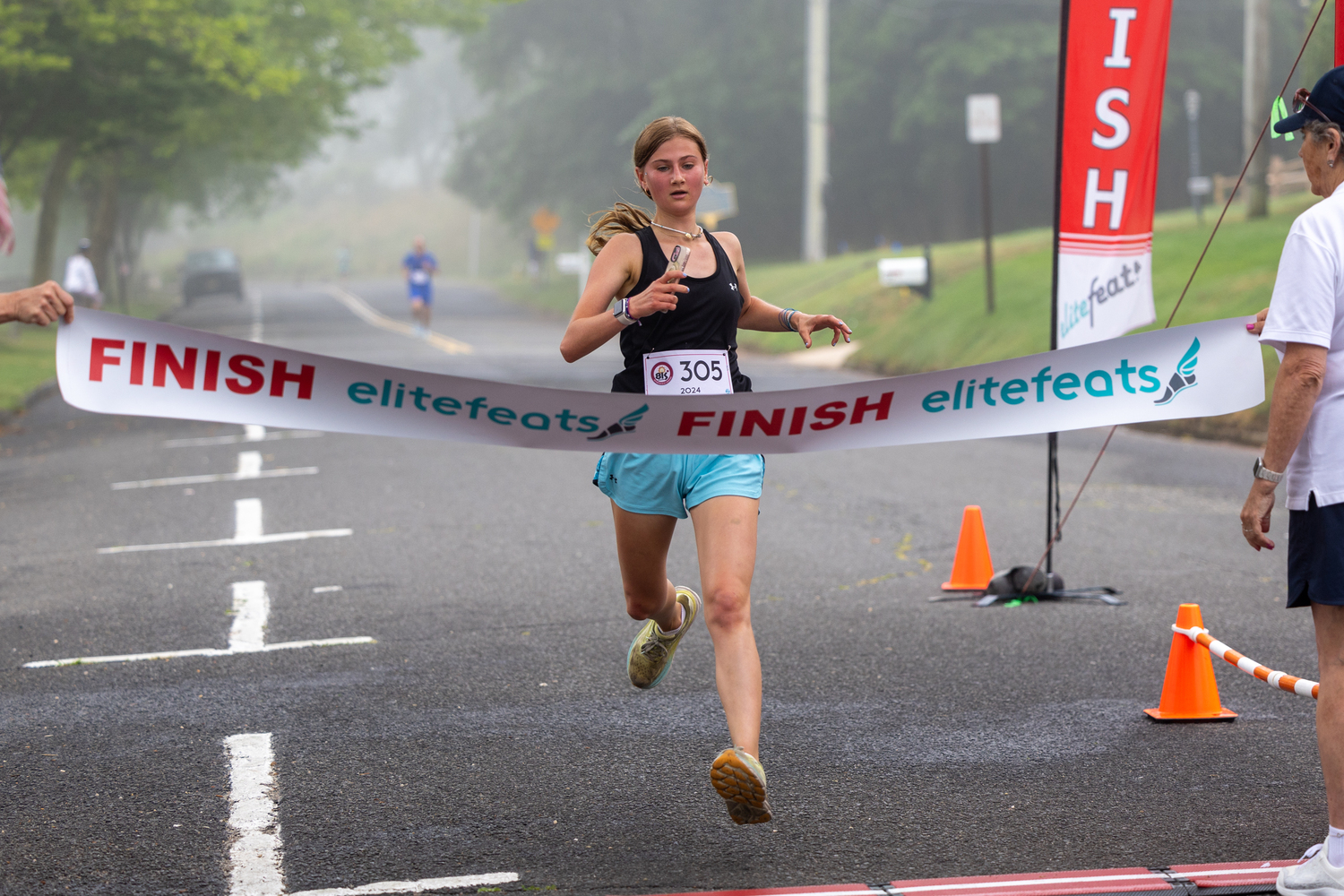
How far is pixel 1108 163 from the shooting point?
7355mm

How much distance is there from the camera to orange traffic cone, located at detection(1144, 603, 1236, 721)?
521cm

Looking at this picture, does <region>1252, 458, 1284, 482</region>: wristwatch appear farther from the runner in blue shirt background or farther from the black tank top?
the runner in blue shirt background

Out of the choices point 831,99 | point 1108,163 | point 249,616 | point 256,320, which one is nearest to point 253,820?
point 249,616

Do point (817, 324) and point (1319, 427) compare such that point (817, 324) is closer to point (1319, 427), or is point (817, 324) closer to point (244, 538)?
point (1319, 427)

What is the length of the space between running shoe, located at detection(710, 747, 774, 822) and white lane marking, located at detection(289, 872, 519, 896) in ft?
1.23

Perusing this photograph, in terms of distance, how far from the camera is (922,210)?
49.7 metres

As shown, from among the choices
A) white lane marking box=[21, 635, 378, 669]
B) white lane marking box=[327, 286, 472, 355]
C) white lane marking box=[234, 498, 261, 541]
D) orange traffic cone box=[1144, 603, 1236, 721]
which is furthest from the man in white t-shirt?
white lane marking box=[327, 286, 472, 355]

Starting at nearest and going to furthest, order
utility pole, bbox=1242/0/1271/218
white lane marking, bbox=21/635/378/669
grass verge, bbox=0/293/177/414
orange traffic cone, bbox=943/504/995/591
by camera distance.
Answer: white lane marking, bbox=21/635/378/669, orange traffic cone, bbox=943/504/995/591, grass verge, bbox=0/293/177/414, utility pole, bbox=1242/0/1271/218

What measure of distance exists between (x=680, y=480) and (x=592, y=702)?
5.23ft

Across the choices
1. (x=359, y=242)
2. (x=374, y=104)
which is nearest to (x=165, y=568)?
(x=359, y=242)

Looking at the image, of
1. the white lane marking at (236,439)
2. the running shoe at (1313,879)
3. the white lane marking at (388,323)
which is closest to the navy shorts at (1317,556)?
the running shoe at (1313,879)

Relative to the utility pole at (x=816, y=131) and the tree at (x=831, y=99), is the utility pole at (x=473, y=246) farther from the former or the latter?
the utility pole at (x=816, y=131)

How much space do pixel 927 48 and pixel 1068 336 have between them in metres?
39.1

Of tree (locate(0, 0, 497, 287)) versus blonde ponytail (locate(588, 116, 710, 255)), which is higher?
tree (locate(0, 0, 497, 287))
